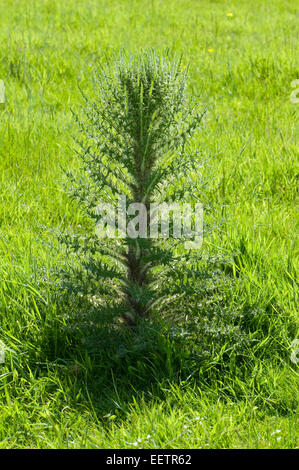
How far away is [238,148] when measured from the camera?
4551 mm

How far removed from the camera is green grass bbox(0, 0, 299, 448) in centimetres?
238

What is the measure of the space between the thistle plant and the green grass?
18cm

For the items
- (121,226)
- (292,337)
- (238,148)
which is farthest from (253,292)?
(238,148)

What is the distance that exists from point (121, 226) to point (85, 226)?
1.12 m

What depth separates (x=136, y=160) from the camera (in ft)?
8.47

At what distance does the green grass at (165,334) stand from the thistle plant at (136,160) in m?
0.18

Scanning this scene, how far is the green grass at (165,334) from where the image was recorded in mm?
2383

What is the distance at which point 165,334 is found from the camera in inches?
106

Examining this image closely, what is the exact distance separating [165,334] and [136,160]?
81 cm

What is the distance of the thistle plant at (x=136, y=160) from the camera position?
2463 mm

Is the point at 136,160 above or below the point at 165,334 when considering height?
above

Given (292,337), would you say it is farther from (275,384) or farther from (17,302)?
→ (17,302)

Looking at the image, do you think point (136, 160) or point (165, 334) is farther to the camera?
point (165, 334)

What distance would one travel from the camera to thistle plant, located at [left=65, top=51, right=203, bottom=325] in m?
2.46
